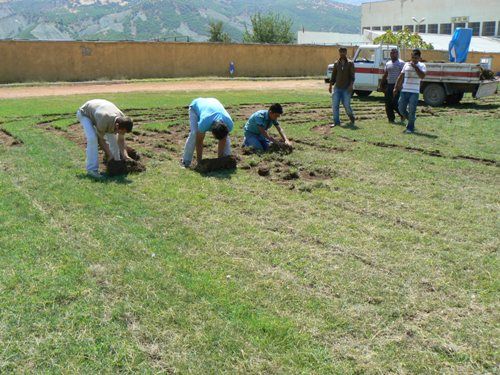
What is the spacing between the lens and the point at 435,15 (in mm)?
71750

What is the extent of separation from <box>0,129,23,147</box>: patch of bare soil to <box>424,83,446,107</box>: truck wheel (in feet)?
42.8

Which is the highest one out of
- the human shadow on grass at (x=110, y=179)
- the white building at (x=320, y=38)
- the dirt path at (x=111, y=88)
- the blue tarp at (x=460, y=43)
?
the white building at (x=320, y=38)

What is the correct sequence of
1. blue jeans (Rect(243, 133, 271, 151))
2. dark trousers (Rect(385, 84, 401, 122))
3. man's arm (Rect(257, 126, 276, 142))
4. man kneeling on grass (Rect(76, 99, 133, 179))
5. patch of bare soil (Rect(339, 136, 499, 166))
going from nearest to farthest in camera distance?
man kneeling on grass (Rect(76, 99, 133, 179)) < patch of bare soil (Rect(339, 136, 499, 166)) < man's arm (Rect(257, 126, 276, 142)) < blue jeans (Rect(243, 133, 271, 151)) < dark trousers (Rect(385, 84, 401, 122))

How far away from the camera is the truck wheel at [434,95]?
56.2 ft

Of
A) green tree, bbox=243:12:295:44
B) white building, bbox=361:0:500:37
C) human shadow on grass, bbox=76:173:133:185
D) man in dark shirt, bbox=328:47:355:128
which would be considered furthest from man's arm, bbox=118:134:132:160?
green tree, bbox=243:12:295:44

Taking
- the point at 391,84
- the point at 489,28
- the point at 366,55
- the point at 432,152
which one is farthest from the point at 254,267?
the point at 489,28

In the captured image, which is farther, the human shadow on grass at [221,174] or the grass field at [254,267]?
the human shadow on grass at [221,174]

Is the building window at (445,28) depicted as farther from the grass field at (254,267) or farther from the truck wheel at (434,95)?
the grass field at (254,267)

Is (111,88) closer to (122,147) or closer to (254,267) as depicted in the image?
(122,147)

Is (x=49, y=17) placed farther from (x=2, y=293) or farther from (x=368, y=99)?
(x=2, y=293)

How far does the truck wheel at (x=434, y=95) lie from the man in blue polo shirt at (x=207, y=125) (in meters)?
11.3

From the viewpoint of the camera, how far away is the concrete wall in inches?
1155

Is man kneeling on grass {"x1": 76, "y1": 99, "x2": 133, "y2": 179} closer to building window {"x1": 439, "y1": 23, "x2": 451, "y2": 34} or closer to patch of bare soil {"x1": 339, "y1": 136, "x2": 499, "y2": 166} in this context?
patch of bare soil {"x1": 339, "y1": 136, "x2": 499, "y2": 166}

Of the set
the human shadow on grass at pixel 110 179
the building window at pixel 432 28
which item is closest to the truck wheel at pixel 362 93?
the human shadow on grass at pixel 110 179
